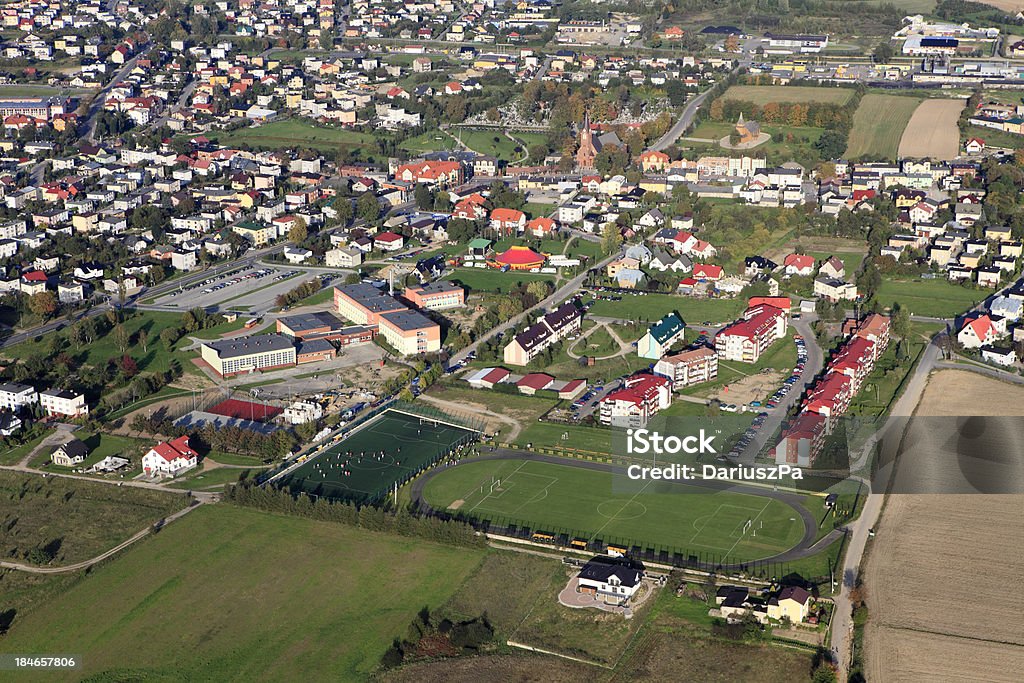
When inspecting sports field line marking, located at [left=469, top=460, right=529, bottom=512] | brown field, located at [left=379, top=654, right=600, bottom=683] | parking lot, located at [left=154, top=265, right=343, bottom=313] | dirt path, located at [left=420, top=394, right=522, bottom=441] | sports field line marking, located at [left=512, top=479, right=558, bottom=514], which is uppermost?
brown field, located at [left=379, top=654, right=600, bottom=683]

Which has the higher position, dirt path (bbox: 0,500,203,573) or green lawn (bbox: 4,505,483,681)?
green lawn (bbox: 4,505,483,681)

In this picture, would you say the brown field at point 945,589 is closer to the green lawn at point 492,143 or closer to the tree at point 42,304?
the tree at point 42,304

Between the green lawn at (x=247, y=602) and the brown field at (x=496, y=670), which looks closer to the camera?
the brown field at (x=496, y=670)

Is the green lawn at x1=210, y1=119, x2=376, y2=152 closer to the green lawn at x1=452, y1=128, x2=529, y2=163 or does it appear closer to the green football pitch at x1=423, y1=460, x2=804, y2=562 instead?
the green lawn at x1=452, y1=128, x2=529, y2=163

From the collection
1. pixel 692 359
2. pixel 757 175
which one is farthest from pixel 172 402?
pixel 757 175

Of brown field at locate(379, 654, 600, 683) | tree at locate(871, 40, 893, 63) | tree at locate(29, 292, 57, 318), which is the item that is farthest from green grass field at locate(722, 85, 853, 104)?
brown field at locate(379, 654, 600, 683)

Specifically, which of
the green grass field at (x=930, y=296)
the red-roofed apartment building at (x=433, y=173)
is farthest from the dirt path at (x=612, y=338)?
the red-roofed apartment building at (x=433, y=173)
